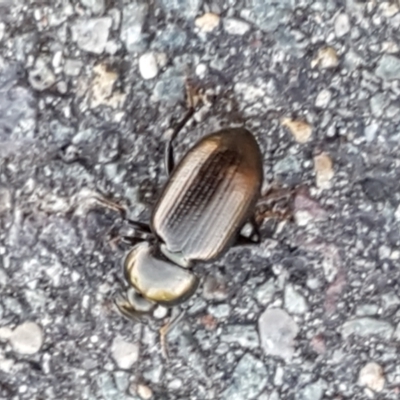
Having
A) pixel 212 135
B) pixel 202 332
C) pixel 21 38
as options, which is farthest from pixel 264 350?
pixel 21 38

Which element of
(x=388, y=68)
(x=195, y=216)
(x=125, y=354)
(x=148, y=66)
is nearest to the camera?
(x=195, y=216)

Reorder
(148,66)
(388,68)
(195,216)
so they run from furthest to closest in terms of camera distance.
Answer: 1. (148,66)
2. (388,68)
3. (195,216)

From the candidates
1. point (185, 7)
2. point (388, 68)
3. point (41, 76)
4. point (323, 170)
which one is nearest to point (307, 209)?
point (323, 170)

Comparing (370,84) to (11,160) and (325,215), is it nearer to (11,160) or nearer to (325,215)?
(325,215)

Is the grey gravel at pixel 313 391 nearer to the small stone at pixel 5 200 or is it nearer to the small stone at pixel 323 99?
the small stone at pixel 323 99

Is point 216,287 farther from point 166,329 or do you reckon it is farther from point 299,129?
point 299,129

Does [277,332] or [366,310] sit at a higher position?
[366,310]
